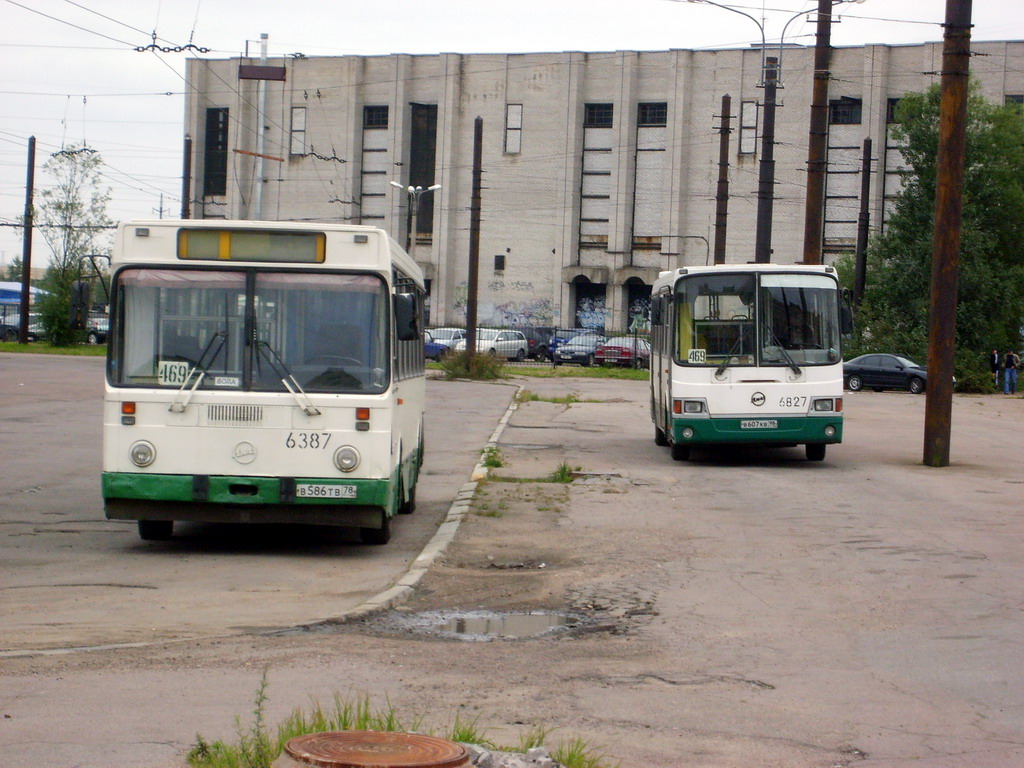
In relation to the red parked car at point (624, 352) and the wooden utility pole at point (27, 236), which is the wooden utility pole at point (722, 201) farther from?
the wooden utility pole at point (27, 236)

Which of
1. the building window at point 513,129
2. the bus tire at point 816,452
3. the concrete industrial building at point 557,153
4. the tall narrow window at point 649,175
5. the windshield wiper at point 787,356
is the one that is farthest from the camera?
the building window at point 513,129

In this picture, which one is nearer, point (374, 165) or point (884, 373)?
point (884, 373)

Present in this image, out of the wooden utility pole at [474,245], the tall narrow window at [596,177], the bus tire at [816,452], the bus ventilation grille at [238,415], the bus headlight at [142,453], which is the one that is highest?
the tall narrow window at [596,177]

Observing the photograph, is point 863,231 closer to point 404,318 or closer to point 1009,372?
point 1009,372

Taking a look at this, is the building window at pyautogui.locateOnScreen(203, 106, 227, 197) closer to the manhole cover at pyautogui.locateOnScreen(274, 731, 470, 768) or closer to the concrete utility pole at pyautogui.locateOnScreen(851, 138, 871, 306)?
the concrete utility pole at pyautogui.locateOnScreen(851, 138, 871, 306)

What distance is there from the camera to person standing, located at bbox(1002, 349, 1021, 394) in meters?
50.2

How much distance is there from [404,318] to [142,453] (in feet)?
7.79

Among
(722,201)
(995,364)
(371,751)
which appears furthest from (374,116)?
(371,751)

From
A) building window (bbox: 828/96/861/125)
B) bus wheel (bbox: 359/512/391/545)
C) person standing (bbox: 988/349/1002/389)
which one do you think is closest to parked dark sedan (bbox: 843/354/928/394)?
person standing (bbox: 988/349/1002/389)

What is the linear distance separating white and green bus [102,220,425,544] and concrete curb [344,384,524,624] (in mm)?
598

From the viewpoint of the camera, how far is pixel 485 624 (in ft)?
26.7

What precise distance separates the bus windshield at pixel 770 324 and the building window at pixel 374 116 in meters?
56.5

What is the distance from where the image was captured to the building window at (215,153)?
74000mm

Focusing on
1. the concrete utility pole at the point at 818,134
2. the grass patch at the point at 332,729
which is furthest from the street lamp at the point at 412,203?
the grass patch at the point at 332,729
